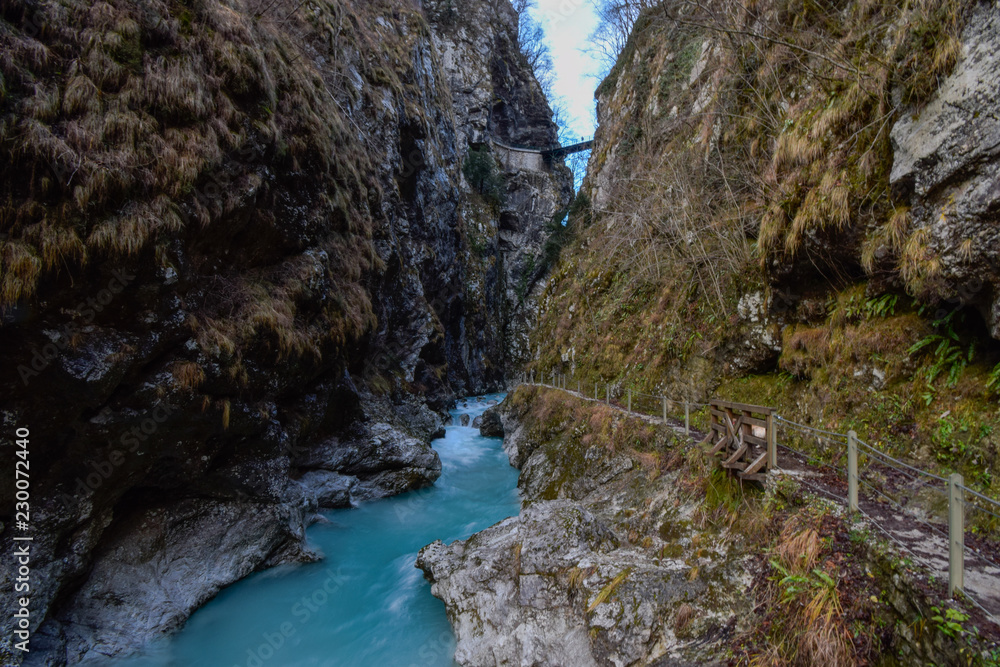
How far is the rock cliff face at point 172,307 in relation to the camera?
216 inches

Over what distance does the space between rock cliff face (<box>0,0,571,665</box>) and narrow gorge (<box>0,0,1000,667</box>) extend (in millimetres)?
45

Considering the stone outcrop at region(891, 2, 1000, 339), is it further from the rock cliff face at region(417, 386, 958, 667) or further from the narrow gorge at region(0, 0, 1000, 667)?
the rock cliff face at region(417, 386, 958, 667)

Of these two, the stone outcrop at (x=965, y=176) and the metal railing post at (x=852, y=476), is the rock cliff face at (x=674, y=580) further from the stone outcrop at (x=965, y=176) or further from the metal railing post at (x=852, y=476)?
the stone outcrop at (x=965, y=176)

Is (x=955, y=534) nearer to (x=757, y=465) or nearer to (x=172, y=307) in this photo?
(x=757, y=465)

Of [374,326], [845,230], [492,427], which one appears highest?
[845,230]

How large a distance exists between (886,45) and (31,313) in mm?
11699

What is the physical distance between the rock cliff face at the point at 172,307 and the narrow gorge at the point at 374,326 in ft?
0.15

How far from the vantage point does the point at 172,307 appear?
6605 millimetres

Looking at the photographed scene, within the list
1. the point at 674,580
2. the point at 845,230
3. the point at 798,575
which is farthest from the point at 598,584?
the point at 845,230

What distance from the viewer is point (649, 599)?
4801 millimetres

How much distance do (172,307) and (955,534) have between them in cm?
909

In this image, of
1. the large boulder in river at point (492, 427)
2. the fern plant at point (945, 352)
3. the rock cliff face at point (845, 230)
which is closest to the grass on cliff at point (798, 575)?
the rock cliff face at point (845, 230)

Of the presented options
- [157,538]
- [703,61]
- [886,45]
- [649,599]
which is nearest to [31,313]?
[157,538]

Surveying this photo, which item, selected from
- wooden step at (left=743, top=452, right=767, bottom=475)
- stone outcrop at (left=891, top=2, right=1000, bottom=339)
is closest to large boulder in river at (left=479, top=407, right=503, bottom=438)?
wooden step at (left=743, top=452, right=767, bottom=475)
